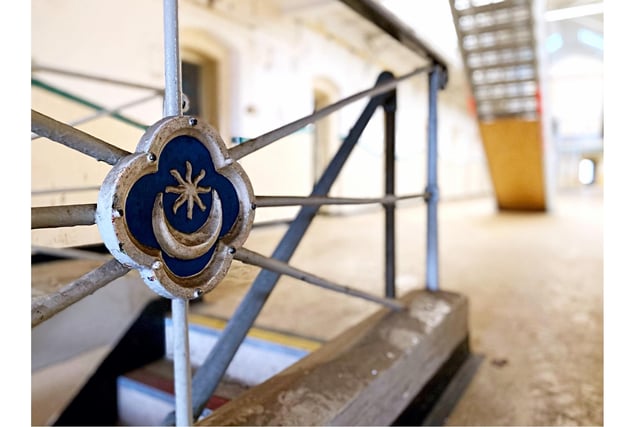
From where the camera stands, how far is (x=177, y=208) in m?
0.58

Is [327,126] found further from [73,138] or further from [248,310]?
[73,138]

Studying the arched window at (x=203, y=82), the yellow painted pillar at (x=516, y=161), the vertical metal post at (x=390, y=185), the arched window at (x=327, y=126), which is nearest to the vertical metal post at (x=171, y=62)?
the vertical metal post at (x=390, y=185)

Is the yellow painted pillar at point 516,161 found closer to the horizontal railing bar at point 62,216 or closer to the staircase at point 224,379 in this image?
the staircase at point 224,379

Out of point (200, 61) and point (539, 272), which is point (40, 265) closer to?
point (539, 272)

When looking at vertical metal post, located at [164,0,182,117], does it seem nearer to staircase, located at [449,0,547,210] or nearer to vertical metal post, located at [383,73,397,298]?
vertical metal post, located at [383,73,397,298]

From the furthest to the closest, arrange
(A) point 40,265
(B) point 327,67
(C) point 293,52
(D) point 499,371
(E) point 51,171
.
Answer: (B) point 327,67 < (C) point 293,52 < (A) point 40,265 < (D) point 499,371 < (E) point 51,171

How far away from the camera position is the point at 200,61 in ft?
17.0

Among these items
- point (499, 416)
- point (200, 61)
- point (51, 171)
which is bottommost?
point (499, 416)

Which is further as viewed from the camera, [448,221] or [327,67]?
[327,67]

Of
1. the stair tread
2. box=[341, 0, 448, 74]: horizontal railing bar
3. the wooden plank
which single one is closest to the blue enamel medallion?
the wooden plank

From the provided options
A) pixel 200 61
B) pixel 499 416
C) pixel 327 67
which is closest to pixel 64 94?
pixel 200 61

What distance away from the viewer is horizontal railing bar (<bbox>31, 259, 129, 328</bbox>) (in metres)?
0.53

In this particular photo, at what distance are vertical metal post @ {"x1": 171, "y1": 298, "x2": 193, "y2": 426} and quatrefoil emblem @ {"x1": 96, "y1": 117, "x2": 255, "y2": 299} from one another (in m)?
0.07
